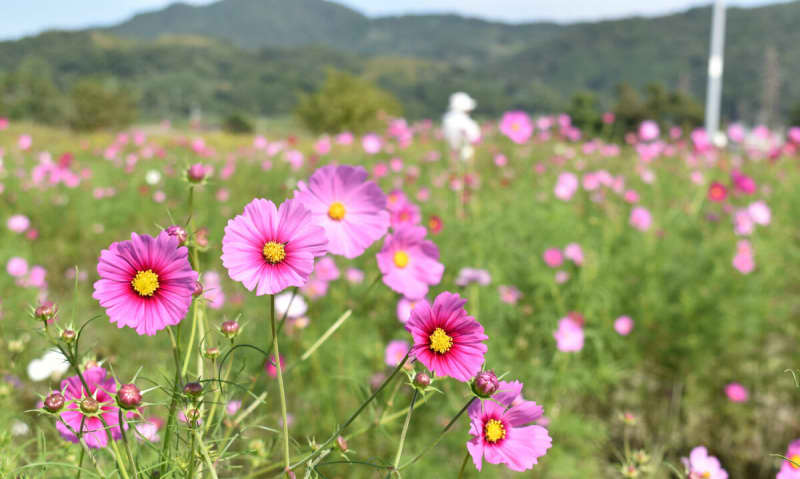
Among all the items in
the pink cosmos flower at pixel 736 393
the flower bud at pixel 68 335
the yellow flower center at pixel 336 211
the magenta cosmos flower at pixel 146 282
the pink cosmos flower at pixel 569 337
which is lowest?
the pink cosmos flower at pixel 736 393

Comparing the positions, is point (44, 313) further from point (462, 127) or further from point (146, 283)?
point (462, 127)

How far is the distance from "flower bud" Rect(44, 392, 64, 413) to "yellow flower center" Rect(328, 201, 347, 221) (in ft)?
1.16

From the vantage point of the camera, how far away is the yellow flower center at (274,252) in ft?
1.76

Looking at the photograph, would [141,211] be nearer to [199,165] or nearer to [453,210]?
[453,210]

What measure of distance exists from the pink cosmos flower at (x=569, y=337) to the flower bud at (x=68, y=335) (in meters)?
1.39

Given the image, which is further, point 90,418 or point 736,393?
point 736,393

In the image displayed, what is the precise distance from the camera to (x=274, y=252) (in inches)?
21.1

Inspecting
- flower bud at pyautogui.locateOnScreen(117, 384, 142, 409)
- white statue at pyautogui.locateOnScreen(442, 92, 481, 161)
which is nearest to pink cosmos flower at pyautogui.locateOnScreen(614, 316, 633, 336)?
white statue at pyautogui.locateOnScreen(442, 92, 481, 161)

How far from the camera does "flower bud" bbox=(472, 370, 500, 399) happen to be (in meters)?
0.51

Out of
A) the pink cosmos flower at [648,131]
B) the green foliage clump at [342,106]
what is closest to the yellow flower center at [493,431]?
the pink cosmos flower at [648,131]

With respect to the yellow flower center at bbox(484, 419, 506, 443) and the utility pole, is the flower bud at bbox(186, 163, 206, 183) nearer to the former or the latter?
the yellow flower center at bbox(484, 419, 506, 443)

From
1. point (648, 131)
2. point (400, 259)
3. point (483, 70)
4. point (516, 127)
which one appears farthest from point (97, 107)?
point (483, 70)

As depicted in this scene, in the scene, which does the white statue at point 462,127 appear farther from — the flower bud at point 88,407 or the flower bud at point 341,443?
the flower bud at point 88,407

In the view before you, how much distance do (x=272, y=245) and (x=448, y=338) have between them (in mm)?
200
